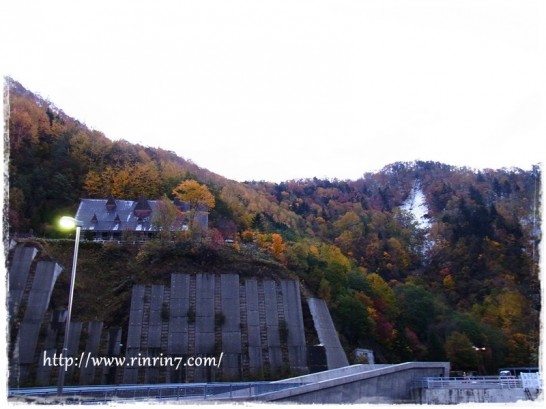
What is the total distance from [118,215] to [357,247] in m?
41.6

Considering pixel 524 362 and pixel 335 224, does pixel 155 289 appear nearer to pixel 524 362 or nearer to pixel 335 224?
pixel 524 362

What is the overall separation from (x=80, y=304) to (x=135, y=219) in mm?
13135

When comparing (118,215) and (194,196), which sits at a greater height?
(194,196)

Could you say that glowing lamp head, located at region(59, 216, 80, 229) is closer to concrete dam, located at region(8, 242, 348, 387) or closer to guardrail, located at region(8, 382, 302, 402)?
guardrail, located at region(8, 382, 302, 402)

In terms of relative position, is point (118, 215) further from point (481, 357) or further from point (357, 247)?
point (357, 247)

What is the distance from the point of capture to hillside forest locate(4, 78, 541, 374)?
122 ft

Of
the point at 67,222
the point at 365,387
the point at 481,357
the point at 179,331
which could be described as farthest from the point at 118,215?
the point at 481,357

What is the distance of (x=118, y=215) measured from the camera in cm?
4181

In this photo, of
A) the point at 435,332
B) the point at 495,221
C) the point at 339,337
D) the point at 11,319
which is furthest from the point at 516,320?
the point at 11,319

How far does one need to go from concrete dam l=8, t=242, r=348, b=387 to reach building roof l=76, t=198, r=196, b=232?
9760mm

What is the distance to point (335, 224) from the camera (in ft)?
283

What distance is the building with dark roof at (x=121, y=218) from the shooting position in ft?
129

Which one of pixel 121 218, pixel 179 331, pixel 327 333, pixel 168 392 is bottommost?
pixel 168 392

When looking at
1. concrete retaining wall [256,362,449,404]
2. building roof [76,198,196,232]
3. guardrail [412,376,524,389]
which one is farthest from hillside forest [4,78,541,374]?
concrete retaining wall [256,362,449,404]
